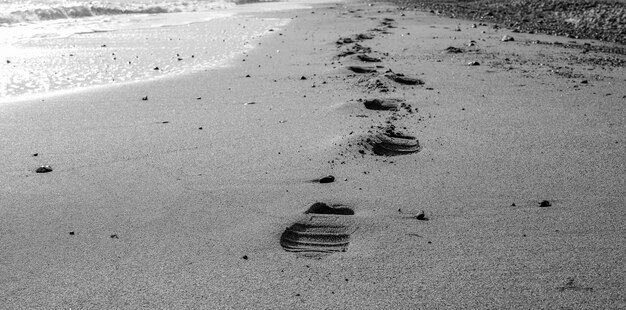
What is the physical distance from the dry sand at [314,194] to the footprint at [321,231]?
0.05 meters

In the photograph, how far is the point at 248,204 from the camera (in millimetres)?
3002

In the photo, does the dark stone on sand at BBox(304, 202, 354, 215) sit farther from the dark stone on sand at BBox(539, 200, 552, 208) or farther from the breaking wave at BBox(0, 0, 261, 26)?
the breaking wave at BBox(0, 0, 261, 26)

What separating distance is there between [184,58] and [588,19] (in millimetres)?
6328

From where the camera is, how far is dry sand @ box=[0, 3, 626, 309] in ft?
7.40

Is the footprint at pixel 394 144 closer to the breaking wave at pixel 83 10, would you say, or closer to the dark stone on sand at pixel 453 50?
the dark stone on sand at pixel 453 50

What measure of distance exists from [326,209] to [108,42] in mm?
6502

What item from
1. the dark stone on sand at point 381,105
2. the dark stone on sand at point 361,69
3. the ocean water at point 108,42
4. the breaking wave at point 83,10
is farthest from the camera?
the breaking wave at point 83,10

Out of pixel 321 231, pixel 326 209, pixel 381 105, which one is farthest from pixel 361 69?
pixel 321 231

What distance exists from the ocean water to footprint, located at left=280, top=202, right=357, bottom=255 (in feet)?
11.6

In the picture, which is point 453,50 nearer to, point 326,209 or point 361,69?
point 361,69

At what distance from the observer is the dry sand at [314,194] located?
7.40 feet

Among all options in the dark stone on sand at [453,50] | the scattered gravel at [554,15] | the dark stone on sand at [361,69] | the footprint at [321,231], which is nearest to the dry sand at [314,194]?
the footprint at [321,231]

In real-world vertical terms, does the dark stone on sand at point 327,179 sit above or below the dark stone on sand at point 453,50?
below

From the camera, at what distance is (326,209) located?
2.91 meters
